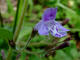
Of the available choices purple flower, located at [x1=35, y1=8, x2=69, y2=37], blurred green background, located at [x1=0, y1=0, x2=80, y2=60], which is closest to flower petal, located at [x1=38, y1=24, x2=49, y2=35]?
purple flower, located at [x1=35, y1=8, x2=69, y2=37]

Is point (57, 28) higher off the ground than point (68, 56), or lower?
higher

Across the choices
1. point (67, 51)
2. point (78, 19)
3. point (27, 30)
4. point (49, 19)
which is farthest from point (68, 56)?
point (49, 19)

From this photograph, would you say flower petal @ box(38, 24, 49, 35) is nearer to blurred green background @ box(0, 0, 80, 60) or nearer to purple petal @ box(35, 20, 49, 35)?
purple petal @ box(35, 20, 49, 35)

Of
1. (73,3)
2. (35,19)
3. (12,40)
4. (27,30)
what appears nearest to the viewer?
(12,40)

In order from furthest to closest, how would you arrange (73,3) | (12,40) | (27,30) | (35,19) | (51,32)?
(73,3) → (35,19) → (27,30) → (12,40) → (51,32)

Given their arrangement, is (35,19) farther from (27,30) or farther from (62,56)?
(62,56)

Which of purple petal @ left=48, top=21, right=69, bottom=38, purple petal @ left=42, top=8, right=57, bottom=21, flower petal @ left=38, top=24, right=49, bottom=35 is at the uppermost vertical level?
purple petal @ left=42, top=8, right=57, bottom=21
